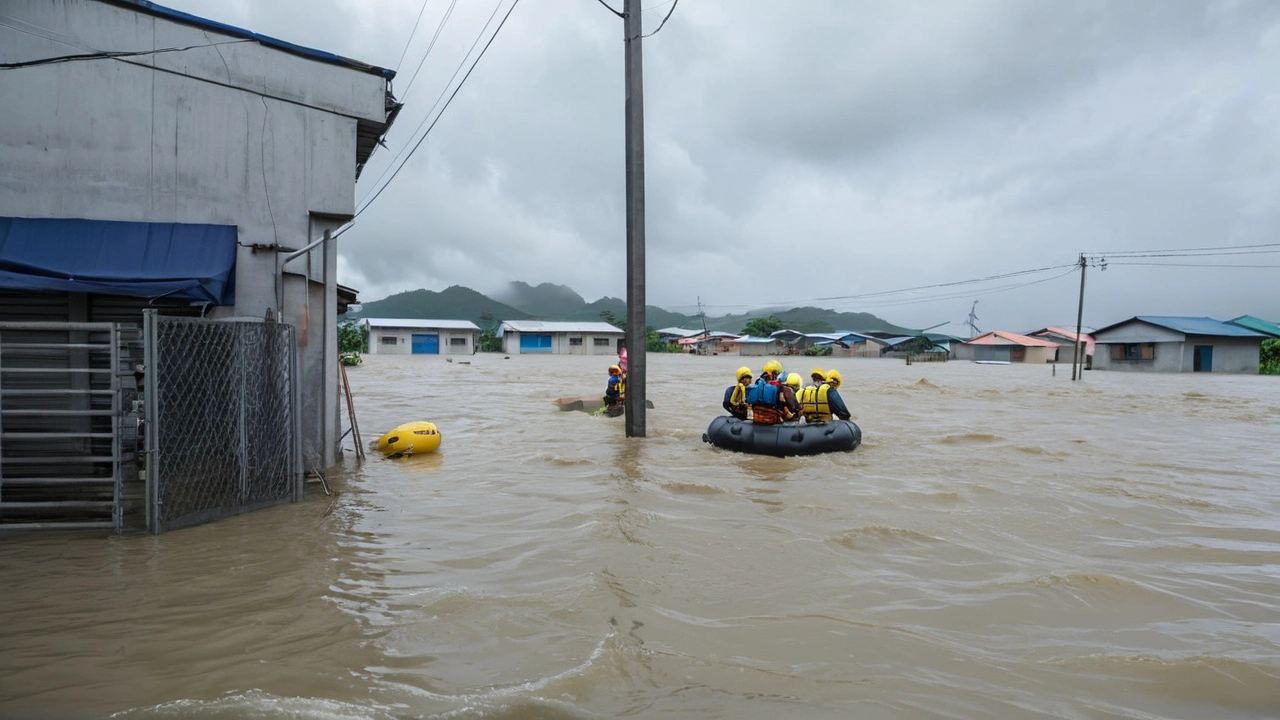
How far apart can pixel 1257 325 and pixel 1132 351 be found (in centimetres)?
1053

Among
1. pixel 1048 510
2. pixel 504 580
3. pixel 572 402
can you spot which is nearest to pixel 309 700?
pixel 504 580

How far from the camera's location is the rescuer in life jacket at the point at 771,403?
12117 millimetres

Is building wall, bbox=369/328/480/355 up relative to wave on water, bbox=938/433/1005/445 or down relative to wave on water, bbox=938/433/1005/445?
up

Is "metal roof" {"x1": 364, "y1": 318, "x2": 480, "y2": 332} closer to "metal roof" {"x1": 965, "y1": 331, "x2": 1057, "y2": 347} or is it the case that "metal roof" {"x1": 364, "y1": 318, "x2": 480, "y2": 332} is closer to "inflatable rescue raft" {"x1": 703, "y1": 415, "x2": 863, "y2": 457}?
"metal roof" {"x1": 965, "y1": 331, "x2": 1057, "y2": 347}

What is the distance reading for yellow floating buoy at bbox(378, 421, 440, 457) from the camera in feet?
36.1

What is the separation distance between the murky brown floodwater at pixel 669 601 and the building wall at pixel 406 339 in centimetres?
5866

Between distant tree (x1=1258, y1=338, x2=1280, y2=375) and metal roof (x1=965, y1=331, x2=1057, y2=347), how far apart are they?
2022 cm

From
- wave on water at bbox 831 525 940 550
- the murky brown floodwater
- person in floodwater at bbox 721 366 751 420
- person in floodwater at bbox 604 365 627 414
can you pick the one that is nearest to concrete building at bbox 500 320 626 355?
person in floodwater at bbox 604 365 627 414

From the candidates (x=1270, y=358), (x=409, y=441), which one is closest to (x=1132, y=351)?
(x=1270, y=358)

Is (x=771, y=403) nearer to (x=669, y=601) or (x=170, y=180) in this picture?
(x=669, y=601)

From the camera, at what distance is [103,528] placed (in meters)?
6.20

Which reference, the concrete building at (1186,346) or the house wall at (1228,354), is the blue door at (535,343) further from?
the house wall at (1228,354)

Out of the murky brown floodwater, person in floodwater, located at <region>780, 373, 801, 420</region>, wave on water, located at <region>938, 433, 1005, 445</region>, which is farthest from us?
wave on water, located at <region>938, 433, 1005, 445</region>

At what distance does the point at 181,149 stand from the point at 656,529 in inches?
260
